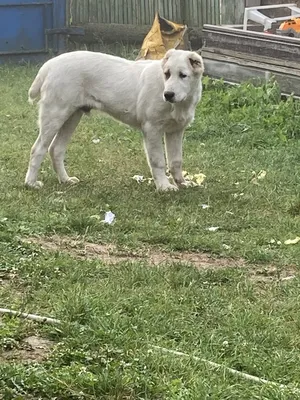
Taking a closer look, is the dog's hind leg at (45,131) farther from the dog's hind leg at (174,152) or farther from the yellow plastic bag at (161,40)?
the yellow plastic bag at (161,40)

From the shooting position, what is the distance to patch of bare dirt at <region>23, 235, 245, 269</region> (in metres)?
5.82

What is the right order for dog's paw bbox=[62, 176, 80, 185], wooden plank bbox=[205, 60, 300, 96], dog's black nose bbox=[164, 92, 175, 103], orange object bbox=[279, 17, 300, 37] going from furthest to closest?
orange object bbox=[279, 17, 300, 37]
wooden plank bbox=[205, 60, 300, 96]
dog's paw bbox=[62, 176, 80, 185]
dog's black nose bbox=[164, 92, 175, 103]

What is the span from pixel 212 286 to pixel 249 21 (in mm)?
10080

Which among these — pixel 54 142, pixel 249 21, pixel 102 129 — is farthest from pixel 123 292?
pixel 249 21

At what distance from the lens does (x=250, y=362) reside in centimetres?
412

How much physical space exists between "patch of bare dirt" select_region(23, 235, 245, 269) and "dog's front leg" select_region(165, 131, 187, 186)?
2157 millimetres

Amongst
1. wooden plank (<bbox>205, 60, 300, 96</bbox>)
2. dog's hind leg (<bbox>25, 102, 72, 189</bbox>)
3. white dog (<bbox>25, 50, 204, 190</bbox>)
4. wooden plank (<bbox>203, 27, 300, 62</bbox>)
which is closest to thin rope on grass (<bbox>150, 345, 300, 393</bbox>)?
white dog (<bbox>25, 50, 204, 190</bbox>)

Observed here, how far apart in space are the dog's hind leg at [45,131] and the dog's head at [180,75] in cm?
108

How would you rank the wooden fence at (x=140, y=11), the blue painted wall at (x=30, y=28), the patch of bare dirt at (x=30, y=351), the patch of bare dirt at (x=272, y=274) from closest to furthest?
the patch of bare dirt at (x=30, y=351) → the patch of bare dirt at (x=272, y=274) → the blue painted wall at (x=30, y=28) → the wooden fence at (x=140, y=11)

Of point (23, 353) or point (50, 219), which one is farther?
point (50, 219)

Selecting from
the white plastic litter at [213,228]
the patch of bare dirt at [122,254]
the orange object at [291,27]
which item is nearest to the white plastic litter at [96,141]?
the orange object at [291,27]

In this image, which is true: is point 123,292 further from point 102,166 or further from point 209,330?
point 102,166

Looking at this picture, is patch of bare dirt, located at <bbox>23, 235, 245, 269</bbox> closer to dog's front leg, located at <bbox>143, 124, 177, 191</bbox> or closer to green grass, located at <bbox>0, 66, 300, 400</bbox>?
green grass, located at <bbox>0, 66, 300, 400</bbox>

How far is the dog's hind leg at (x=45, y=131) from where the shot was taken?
26.4 ft
